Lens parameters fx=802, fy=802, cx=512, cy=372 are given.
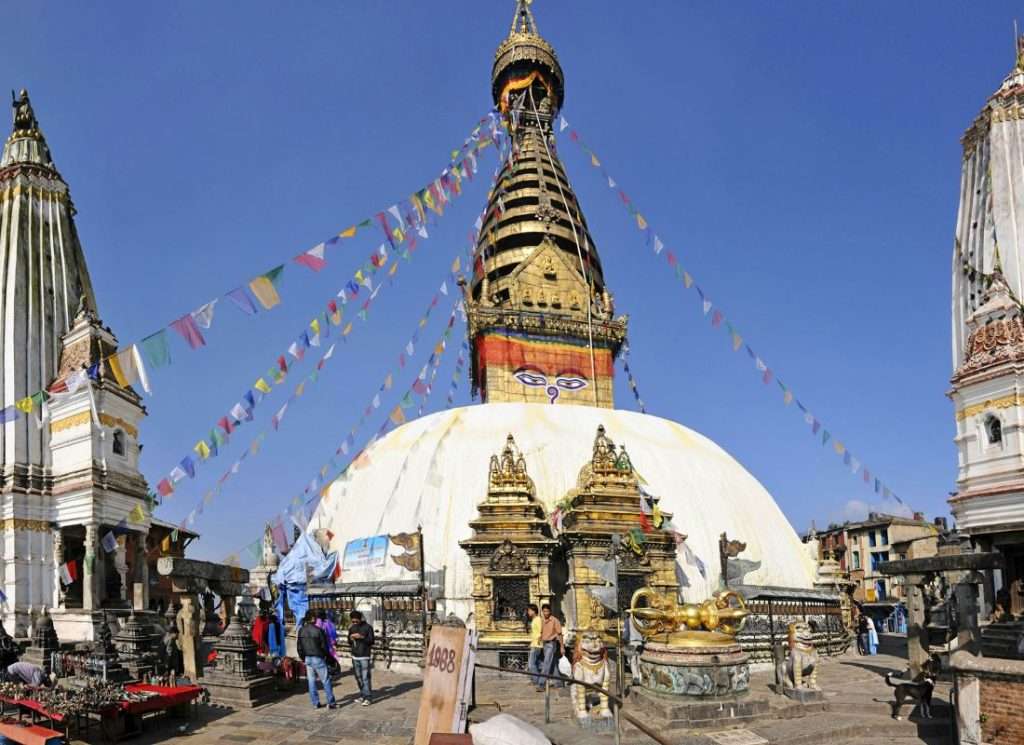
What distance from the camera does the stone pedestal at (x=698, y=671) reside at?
40.1 ft

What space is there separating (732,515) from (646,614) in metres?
14.5

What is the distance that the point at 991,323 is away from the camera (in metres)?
25.2

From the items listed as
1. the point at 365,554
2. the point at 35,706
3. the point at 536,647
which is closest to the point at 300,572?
the point at 365,554

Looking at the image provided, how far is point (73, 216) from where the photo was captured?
2812 cm

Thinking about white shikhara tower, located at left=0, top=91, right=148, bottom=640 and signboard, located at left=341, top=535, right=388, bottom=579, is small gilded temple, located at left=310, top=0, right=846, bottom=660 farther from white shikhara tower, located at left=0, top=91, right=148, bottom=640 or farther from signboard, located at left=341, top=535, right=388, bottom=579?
white shikhara tower, located at left=0, top=91, right=148, bottom=640

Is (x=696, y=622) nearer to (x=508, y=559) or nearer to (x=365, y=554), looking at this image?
(x=508, y=559)

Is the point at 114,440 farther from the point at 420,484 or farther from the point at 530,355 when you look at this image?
the point at 530,355

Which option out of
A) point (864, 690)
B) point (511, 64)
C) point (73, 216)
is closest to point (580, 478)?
point (864, 690)

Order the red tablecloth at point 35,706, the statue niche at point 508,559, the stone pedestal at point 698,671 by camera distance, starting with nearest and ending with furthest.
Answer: the red tablecloth at point 35,706 → the stone pedestal at point 698,671 → the statue niche at point 508,559

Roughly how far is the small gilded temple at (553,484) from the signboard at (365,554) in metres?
0.47

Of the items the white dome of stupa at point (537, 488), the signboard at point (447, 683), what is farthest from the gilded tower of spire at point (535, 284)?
the signboard at point (447, 683)

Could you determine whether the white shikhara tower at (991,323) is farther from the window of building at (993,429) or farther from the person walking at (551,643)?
the person walking at (551,643)

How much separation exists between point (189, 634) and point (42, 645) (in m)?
5.30

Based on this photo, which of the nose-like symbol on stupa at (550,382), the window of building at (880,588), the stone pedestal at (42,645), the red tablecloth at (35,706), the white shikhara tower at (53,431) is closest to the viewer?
the red tablecloth at (35,706)
